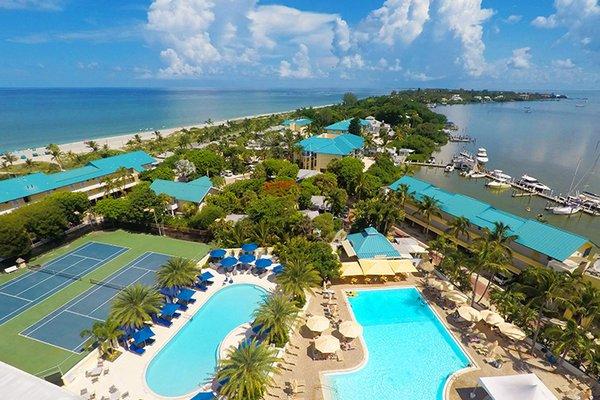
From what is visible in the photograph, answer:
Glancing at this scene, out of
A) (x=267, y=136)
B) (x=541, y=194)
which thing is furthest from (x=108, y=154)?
(x=541, y=194)

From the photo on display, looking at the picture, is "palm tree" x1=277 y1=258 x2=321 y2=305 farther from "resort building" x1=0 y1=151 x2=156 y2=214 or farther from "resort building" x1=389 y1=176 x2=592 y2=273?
"resort building" x1=0 y1=151 x2=156 y2=214

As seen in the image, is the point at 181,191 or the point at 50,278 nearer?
the point at 50,278

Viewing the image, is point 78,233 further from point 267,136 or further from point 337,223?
point 267,136

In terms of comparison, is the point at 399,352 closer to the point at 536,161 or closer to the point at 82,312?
the point at 82,312

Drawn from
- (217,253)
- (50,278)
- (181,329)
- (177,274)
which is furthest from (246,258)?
(50,278)

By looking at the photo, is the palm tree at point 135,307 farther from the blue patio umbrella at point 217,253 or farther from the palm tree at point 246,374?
the blue patio umbrella at point 217,253
